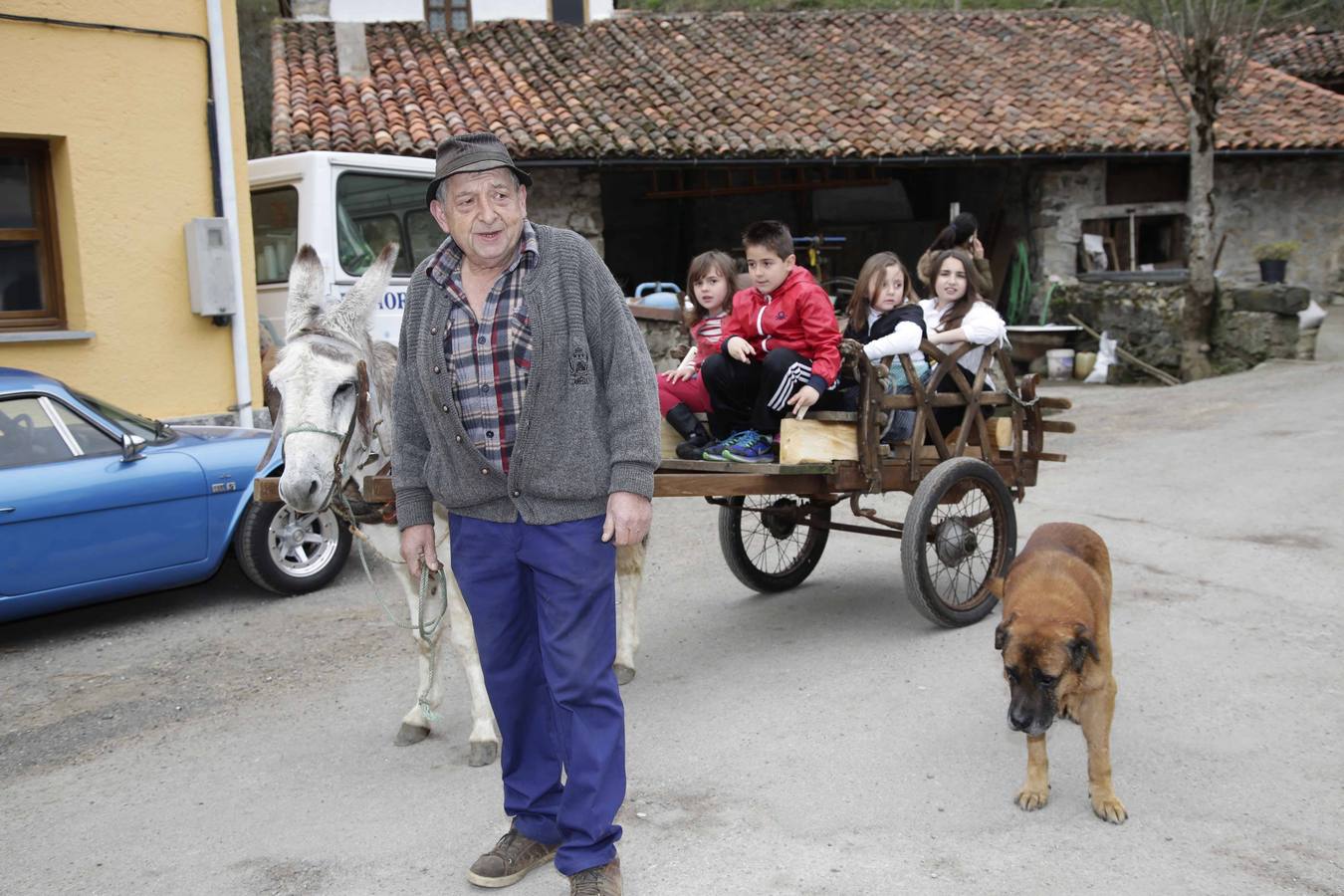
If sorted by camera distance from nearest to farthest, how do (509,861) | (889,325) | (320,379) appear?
(509,861) < (320,379) < (889,325)

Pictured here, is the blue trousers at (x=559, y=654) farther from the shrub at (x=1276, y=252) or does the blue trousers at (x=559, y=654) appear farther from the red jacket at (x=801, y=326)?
the shrub at (x=1276, y=252)

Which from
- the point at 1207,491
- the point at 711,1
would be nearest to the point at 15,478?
the point at 1207,491

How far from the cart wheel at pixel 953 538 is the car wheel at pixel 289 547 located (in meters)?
3.37

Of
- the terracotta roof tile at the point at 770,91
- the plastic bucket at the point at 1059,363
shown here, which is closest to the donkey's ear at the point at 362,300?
the terracotta roof tile at the point at 770,91

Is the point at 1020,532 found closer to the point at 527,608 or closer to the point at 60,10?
the point at 527,608

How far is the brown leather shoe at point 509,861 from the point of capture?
3.32m

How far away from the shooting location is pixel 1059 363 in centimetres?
1684

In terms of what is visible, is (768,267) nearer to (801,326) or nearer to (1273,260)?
(801,326)

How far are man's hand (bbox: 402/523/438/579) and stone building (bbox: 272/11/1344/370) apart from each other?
11961mm

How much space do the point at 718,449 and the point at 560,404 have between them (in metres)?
2.14

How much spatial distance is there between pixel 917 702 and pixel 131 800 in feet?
9.96

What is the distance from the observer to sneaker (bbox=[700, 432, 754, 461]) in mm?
5066

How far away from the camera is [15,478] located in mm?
5934

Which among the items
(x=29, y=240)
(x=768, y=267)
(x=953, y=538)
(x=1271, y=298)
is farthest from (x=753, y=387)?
(x=1271, y=298)
